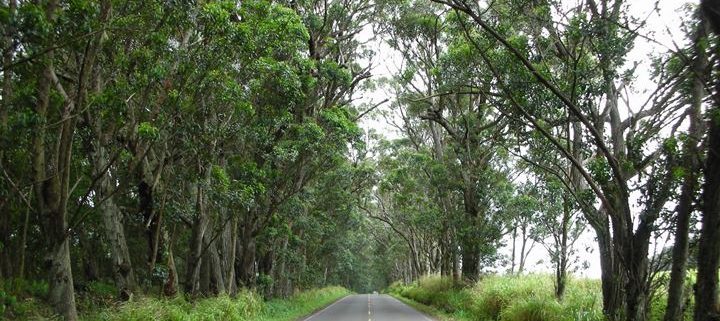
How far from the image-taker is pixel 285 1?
18.1 meters

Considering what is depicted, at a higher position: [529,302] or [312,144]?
[312,144]

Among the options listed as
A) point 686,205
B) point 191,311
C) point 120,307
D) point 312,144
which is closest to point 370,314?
point 312,144

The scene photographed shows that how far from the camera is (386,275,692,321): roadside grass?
452 inches

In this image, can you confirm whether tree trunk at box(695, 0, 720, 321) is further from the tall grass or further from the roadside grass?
the tall grass

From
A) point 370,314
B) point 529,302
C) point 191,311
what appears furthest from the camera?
point 370,314

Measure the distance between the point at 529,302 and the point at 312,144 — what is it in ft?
27.7

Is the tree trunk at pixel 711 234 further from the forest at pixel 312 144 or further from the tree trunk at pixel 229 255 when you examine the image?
the tree trunk at pixel 229 255

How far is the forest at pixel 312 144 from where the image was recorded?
7.73 metres

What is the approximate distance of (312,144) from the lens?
18.2 m

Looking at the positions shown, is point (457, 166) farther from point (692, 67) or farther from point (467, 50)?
point (692, 67)

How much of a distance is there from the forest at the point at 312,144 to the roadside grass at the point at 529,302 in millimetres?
79

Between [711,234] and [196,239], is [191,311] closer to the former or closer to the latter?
[196,239]

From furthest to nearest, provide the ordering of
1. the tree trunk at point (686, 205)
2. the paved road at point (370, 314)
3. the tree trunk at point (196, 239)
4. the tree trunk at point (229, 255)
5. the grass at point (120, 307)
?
1. the paved road at point (370, 314)
2. the tree trunk at point (229, 255)
3. the tree trunk at point (196, 239)
4. the grass at point (120, 307)
5. the tree trunk at point (686, 205)

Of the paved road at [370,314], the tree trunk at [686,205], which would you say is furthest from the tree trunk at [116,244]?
the tree trunk at [686,205]
